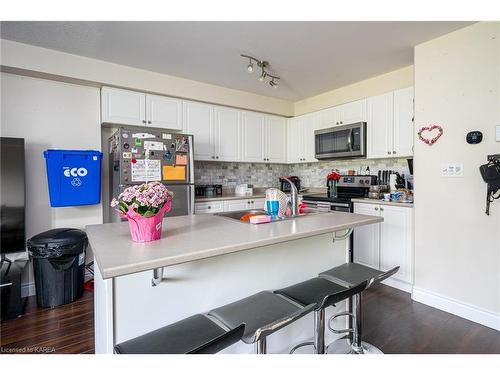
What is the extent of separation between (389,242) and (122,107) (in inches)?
127

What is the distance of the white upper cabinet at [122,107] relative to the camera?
289 cm

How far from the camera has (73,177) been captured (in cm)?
270

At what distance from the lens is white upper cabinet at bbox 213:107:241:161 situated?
12.0 ft

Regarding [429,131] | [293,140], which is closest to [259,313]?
[429,131]

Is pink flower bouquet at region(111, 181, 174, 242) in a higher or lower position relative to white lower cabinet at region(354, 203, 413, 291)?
higher

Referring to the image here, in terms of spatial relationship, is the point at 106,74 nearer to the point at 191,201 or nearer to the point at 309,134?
the point at 191,201

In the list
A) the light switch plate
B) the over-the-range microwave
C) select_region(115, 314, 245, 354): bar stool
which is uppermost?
the over-the-range microwave

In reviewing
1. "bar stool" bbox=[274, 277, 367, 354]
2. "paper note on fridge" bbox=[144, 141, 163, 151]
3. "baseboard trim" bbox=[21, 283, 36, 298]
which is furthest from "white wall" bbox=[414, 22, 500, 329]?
"baseboard trim" bbox=[21, 283, 36, 298]

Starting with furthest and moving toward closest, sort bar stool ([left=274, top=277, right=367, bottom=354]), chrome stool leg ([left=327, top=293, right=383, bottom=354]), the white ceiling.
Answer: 1. the white ceiling
2. chrome stool leg ([left=327, top=293, right=383, bottom=354])
3. bar stool ([left=274, top=277, right=367, bottom=354])

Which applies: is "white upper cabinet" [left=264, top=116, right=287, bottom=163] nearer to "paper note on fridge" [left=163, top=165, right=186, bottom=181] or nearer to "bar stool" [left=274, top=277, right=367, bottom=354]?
"paper note on fridge" [left=163, top=165, right=186, bottom=181]

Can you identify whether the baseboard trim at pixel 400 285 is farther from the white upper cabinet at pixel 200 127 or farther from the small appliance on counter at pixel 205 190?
the white upper cabinet at pixel 200 127

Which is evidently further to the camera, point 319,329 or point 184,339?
point 319,329

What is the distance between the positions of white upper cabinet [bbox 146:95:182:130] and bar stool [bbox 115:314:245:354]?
2.57 m

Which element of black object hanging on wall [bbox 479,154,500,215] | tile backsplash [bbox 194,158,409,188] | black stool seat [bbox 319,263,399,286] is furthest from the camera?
tile backsplash [bbox 194,158,409,188]
